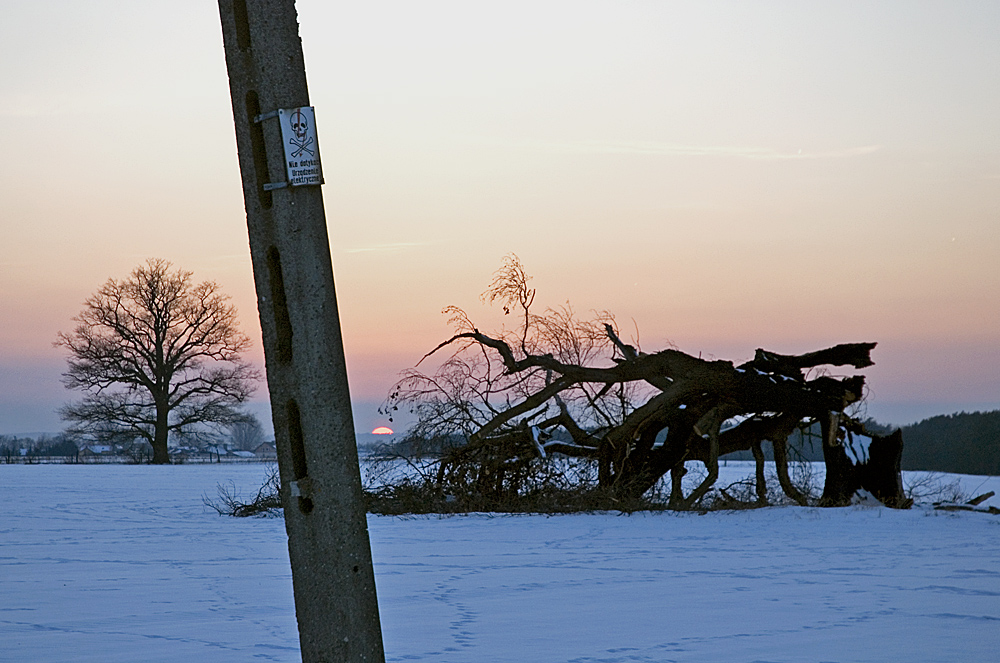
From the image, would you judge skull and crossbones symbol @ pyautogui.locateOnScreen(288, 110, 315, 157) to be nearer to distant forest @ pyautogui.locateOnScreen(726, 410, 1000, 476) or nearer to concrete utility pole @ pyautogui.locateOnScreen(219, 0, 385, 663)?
concrete utility pole @ pyautogui.locateOnScreen(219, 0, 385, 663)

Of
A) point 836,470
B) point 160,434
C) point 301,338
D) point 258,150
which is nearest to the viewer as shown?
point 301,338

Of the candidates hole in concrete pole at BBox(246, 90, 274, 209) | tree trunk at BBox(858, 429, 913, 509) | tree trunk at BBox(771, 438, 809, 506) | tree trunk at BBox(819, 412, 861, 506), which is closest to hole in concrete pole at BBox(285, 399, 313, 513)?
hole in concrete pole at BBox(246, 90, 274, 209)

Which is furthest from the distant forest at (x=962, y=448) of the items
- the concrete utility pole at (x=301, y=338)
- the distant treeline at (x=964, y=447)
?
the concrete utility pole at (x=301, y=338)

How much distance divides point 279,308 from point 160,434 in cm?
4504

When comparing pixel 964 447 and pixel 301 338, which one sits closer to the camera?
pixel 301 338

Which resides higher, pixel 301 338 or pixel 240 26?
pixel 240 26

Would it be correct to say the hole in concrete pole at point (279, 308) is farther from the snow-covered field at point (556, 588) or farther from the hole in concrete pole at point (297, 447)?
the snow-covered field at point (556, 588)

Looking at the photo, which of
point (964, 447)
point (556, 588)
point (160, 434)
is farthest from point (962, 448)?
point (160, 434)

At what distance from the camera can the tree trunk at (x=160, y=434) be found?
45.1m

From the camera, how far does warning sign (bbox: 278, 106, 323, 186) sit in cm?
273

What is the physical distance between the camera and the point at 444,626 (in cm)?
632

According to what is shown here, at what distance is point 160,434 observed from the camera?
4506cm

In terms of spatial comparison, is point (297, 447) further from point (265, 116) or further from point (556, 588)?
point (556, 588)

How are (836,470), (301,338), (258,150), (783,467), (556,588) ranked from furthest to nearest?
(783,467), (836,470), (556,588), (258,150), (301,338)
